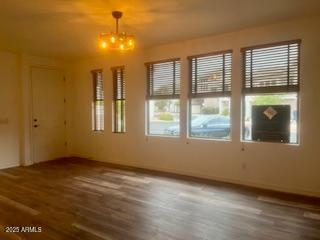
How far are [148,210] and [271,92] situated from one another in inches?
106

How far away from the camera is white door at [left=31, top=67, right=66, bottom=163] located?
19.5 feet

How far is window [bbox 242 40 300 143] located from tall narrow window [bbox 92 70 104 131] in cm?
360

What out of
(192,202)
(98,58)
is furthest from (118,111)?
(192,202)

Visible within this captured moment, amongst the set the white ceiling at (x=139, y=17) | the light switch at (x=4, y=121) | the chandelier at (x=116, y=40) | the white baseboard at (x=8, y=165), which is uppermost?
the white ceiling at (x=139, y=17)

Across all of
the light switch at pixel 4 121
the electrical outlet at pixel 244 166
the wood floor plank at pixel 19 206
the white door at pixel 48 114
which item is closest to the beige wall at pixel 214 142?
the electrical outlet at pixel 244 166

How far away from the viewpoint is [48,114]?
6.22 metres

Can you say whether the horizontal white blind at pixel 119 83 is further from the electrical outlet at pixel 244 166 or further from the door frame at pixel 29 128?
the electrical outlet at pixel 244 166

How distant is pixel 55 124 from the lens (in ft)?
21.0

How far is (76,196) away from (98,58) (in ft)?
12.0

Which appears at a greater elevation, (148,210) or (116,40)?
(116,40)

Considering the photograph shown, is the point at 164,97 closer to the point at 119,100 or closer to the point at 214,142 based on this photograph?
the point at 119,100

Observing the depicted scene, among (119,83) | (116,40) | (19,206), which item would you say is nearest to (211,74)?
(116,40)

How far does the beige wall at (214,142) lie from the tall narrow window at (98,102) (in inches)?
6.2

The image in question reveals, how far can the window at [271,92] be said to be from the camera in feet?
12.3
